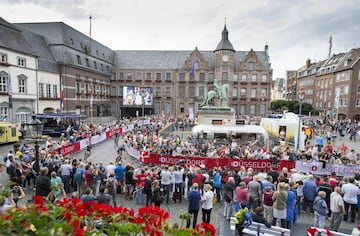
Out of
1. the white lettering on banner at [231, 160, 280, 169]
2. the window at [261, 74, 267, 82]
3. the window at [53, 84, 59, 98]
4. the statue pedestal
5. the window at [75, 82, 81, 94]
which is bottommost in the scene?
the white lettering on banner at [231, 160, 280, 169]

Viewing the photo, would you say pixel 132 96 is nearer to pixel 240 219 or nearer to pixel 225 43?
pixel 225 43

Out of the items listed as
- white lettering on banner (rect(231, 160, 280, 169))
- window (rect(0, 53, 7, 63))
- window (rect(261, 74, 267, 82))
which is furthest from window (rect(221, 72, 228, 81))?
white lettering on banner (rect(231, 160, 280, 169))

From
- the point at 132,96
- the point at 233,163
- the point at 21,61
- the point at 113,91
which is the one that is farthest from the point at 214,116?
the point at 113,91

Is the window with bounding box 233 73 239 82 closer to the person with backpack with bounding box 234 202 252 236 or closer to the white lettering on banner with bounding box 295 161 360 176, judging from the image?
the white lettering on banner with bounding box 295 161 360 176

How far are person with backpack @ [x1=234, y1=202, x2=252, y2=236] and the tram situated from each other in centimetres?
1437

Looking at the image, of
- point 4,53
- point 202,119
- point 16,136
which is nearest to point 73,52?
point 4,53

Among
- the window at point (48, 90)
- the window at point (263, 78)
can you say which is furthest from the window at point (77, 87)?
the window at point (263, 78)

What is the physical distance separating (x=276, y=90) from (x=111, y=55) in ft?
323

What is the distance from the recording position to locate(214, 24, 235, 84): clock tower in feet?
166

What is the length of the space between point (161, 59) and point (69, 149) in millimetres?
44624

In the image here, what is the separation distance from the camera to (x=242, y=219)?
19.1ft

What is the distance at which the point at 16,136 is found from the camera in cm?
2180

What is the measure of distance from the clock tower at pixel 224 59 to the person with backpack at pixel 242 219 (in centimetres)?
4861

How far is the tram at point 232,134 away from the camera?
20.8m
